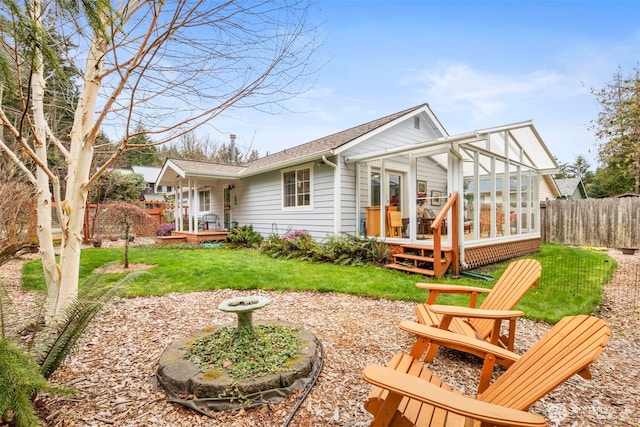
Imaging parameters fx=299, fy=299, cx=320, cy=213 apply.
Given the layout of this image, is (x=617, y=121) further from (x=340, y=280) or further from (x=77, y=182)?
(x=77, y=182)

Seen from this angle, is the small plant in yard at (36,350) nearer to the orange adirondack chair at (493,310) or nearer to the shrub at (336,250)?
the orange adirondack chair at (493,310)

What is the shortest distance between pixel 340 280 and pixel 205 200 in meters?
12.0

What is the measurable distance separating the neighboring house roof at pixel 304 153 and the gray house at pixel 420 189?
6 cm

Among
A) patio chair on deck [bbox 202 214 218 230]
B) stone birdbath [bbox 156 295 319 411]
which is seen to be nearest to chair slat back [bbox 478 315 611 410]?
stone birdbath [bbox 156 295 319 411]

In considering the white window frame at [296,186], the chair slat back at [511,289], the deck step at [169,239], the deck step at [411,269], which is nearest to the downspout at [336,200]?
the white window frame at [296,186]

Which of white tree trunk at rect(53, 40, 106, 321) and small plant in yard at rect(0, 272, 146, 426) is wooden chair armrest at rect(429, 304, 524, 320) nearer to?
small plant in yard at rect(0, 272, 146, 426)

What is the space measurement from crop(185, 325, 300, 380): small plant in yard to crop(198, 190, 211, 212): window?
1329 centimetres

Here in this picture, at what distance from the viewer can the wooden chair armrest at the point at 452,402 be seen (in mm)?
1145

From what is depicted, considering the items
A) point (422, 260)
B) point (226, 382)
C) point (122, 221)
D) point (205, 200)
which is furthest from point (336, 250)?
point (205, 200)

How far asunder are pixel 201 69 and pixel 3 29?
114 centimetres

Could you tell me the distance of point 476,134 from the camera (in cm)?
590

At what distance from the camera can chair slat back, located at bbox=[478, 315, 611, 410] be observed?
1.33 meters

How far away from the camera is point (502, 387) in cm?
160

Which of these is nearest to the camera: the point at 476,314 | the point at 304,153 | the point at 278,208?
the point at 476,314
